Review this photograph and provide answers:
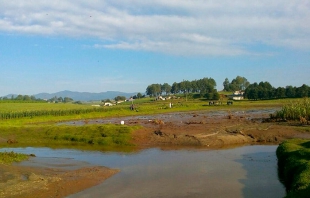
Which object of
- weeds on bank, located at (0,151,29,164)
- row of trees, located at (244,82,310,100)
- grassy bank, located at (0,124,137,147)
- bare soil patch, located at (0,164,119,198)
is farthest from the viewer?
row of trees, located at (244,82,310,100)

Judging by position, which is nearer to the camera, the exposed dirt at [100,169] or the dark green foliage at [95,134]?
the exposed dirt at [100,169]

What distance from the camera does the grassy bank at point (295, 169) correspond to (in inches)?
495

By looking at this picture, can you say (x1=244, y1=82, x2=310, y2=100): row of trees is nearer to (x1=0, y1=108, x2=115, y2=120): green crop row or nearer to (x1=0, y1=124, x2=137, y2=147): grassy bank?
(x1=0, y1=108, x2=115, y2=120): green crop row

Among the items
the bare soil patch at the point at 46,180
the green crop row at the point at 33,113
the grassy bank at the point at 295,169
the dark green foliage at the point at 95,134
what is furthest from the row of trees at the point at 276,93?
the bare soil patch at the point at 46,180

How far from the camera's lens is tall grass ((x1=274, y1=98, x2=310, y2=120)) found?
39469 millimetres

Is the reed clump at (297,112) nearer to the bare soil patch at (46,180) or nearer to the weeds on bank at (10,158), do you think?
the bare soil patch at (46,180)

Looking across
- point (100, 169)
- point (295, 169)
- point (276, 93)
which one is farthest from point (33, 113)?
point (276, 93)

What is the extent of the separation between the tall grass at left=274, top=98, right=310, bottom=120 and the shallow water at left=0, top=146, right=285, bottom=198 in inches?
529

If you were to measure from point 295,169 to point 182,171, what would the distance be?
6790mm

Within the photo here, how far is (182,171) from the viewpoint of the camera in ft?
68.0

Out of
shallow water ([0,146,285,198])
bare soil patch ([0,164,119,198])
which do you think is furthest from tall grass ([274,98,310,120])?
bare soil patch ([0,164,119,198])

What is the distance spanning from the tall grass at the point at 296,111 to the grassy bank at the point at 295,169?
16793mm

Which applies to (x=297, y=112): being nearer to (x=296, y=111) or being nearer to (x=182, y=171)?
(x=296, y=111)

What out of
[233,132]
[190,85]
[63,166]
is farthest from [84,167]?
[190,85]
